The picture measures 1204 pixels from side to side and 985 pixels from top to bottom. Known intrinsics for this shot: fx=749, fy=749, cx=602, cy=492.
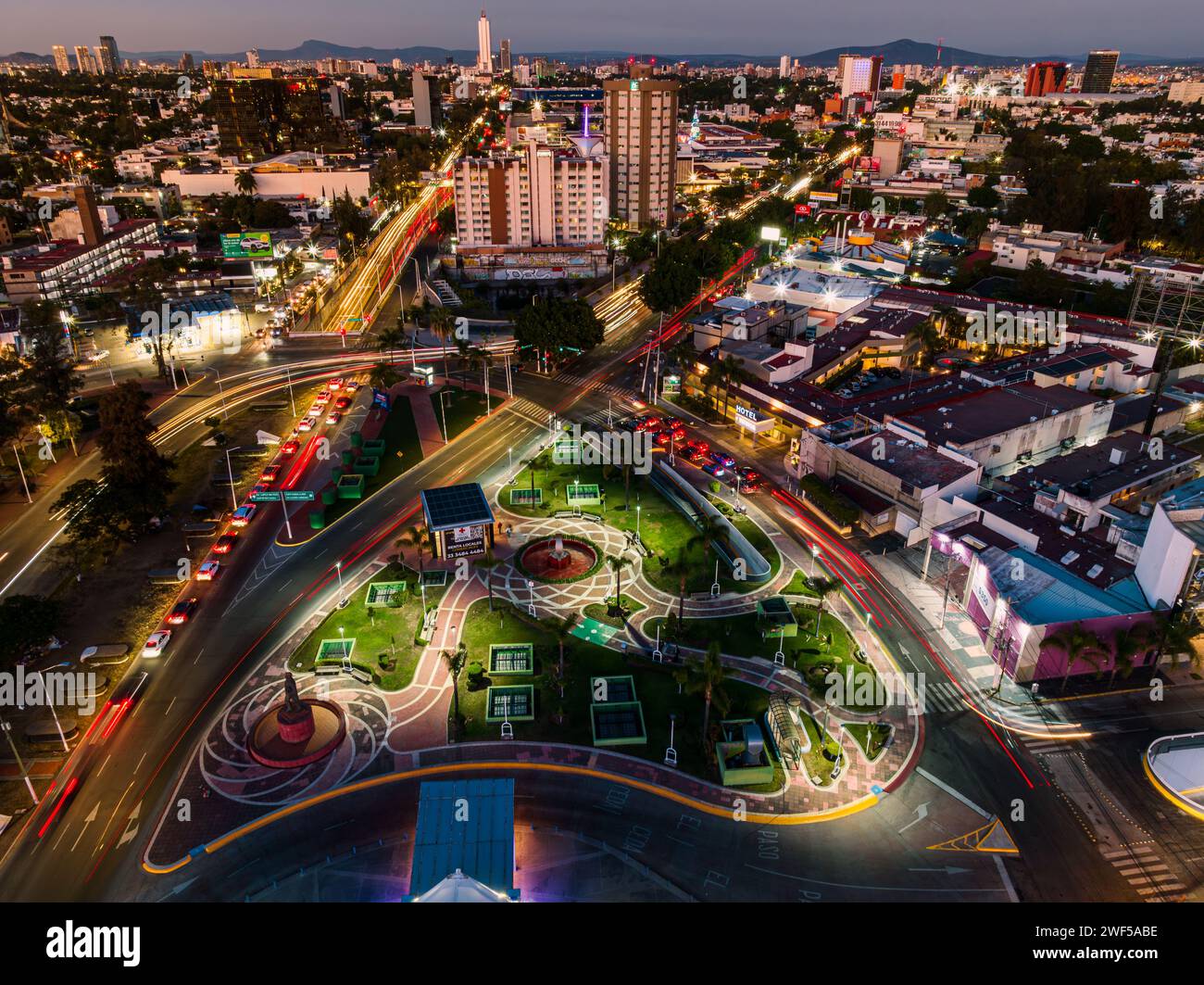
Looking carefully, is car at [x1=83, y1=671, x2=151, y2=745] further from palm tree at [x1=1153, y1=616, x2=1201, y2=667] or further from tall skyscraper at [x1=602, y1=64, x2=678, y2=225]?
tall skyscraper at [x1=602, y1=64, x2=678, y2=225]

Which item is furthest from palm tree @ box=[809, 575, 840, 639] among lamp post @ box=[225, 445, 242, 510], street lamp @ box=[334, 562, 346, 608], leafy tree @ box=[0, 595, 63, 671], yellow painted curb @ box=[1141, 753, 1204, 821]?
lamp post @ box=[225, 445, 242, 510]

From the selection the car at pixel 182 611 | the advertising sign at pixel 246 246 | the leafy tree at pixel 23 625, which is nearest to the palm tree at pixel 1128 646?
A: the car at pixel 182 611

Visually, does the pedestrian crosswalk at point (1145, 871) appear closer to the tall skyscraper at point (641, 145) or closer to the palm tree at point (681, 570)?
the palm tree at point (681, 570)

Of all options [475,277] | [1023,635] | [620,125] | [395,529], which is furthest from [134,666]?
[620,125]

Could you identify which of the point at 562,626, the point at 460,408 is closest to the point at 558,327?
the point at 460,408

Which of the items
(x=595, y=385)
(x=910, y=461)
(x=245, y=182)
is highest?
(x=245, y=182)

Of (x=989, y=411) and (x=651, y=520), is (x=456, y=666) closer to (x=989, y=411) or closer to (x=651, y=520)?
(x=651, y=520)
